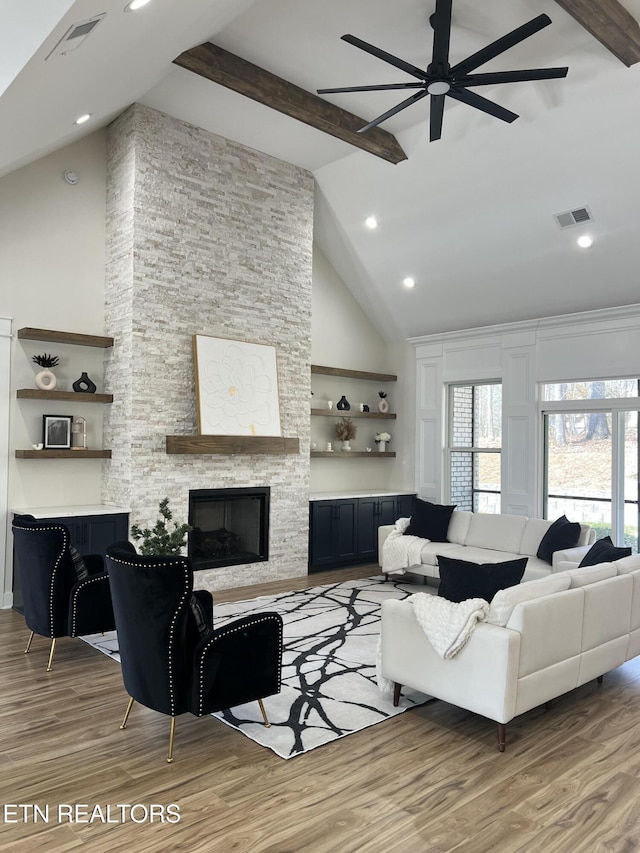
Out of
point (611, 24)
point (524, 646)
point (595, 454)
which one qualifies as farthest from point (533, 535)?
point (611, 24)

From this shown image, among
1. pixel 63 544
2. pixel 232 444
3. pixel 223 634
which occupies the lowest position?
pixel 223 634

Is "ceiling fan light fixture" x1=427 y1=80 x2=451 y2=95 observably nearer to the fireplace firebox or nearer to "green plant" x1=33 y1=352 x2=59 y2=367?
"green plant" x1=33 y1=352 x2=59 y2=367

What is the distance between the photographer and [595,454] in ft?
24.7

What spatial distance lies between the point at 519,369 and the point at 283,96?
13.8ft

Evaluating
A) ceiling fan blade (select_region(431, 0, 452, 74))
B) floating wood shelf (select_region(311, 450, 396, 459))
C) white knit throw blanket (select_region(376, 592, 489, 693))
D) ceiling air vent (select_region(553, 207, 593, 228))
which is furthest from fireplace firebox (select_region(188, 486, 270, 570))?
ceiling fan blade (select_region(431, 0, 452, 74))

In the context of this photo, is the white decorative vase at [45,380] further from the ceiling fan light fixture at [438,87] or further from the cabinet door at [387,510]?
the cabinet door at [387,510]

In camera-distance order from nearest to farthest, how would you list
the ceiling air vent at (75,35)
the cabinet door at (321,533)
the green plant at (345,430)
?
1. the ceiling air vent at (75,35)
2. the cabinet door at (321,533)
3. the green plant at (345,430)

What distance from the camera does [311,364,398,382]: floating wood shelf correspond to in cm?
870

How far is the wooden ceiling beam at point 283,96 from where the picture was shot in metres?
5.57

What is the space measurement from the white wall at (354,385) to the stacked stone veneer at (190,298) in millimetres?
1195

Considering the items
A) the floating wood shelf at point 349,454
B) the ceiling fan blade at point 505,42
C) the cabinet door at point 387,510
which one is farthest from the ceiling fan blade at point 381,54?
the cabinet door at point 387,510

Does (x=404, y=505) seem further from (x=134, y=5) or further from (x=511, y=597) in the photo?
(x=134, y=5)

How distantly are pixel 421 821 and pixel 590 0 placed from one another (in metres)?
5.03

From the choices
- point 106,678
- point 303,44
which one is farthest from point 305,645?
point 303,44
